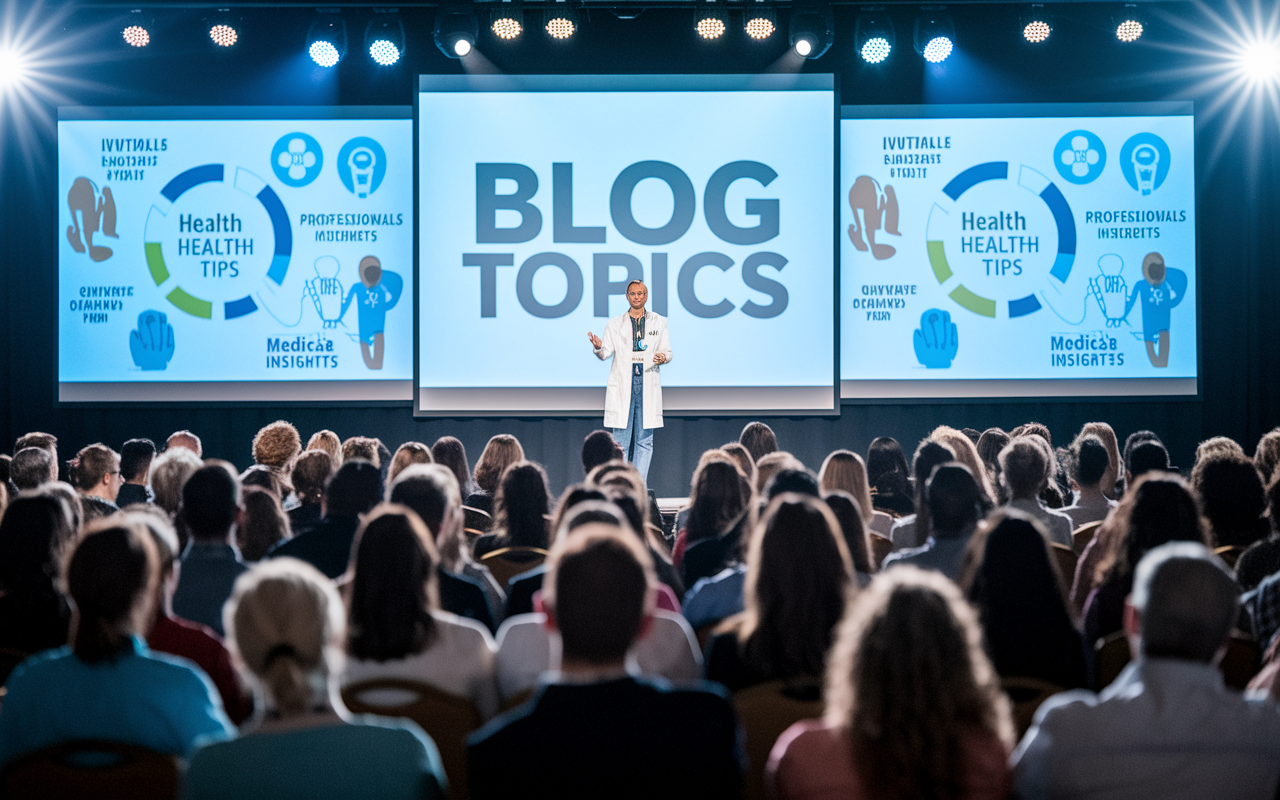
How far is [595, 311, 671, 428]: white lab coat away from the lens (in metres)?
7.36

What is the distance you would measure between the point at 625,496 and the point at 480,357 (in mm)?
5120

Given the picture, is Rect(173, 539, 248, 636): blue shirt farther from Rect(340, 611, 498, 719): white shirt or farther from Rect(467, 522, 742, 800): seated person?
Rect(467, 522, 742, 800): seated person

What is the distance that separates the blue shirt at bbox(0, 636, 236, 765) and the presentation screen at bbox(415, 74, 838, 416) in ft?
21.3

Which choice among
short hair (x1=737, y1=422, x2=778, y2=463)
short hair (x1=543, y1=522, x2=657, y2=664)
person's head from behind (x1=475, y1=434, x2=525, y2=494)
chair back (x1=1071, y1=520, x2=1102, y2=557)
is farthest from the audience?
short hair (x1=737, y1=422, x2=778, y2=463)

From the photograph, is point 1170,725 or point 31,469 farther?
point 31,469

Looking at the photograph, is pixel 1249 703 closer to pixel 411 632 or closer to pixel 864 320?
pixel 411 632

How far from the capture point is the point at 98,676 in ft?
5.81

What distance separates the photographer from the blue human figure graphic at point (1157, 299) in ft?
27.2

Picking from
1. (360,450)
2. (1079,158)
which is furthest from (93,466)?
(1079,158)

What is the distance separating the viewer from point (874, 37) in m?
8.04

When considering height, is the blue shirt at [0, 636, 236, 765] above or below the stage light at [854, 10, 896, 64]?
below

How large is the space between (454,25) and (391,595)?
6.58m

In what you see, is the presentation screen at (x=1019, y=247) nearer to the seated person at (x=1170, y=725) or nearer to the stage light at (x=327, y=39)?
the stage light at (x=327, y=39)

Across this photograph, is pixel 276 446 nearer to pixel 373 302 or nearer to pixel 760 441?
pixel 760 441
